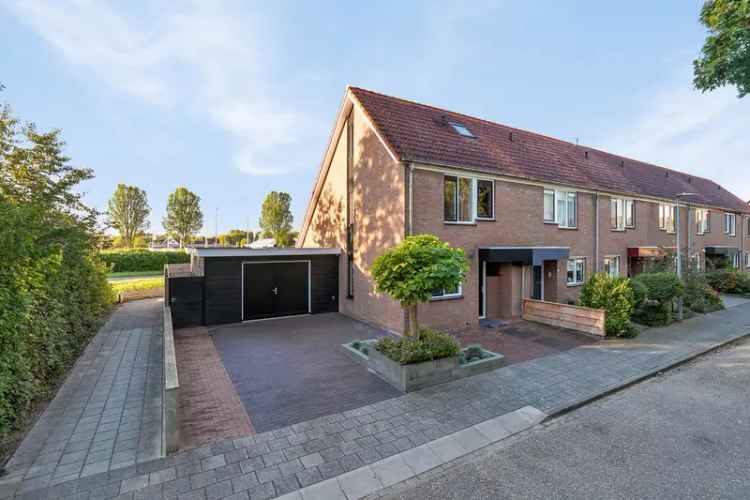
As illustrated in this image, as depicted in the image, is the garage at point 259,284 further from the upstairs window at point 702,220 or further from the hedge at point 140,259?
the hedge at point 140,259

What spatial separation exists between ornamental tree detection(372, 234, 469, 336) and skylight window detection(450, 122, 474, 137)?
7.58 m

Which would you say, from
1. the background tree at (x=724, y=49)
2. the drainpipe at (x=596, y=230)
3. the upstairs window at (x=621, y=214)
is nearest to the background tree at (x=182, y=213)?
the drainpipe at (x=596, y=230)

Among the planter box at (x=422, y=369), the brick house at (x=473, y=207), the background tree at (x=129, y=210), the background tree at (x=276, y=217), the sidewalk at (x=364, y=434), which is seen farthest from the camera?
the background tree at (x=276, y=217)

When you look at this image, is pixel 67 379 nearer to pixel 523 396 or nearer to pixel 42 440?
pixel 42 440

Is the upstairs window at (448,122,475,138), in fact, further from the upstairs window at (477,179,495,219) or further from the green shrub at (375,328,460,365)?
the green shrub at (375,328,460,365)

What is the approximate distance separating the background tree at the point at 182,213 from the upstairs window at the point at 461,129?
40.0 m

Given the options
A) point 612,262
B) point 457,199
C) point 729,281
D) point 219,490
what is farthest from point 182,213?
point 729,281

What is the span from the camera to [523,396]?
20.3 ft

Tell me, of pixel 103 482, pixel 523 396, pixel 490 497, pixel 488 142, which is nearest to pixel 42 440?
pixel 103 482

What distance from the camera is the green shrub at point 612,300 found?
32.8 ft

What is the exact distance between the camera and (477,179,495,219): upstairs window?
11430 millimetres

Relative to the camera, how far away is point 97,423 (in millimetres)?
5176

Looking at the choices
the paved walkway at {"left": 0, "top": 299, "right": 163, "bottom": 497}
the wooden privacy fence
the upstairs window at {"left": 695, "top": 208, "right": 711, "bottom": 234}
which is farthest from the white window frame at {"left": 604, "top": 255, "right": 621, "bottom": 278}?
the paved walkway at {"left": 0, "top": 299, "right": 163, "bottom": 497}

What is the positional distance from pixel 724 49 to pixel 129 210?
53228 mm
